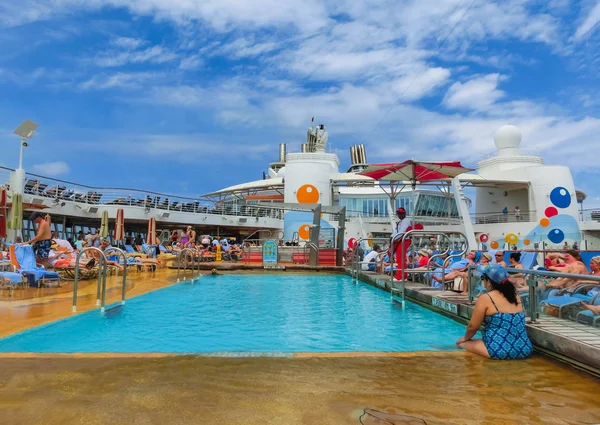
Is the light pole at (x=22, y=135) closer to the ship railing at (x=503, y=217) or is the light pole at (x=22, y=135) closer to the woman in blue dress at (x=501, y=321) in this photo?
the woman in blue dress at (x=501, y=321)

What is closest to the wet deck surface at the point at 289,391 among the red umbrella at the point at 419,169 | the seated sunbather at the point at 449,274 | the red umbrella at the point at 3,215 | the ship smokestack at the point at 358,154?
the seated sunbather at the point at 449,274

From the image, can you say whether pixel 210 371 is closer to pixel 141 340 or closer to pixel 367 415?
pixel 367 415

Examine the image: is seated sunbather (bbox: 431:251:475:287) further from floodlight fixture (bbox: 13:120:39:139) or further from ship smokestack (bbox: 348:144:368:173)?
ship smokestack (bbox: 348:144:368:173)

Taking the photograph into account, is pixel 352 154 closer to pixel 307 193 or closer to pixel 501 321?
pixel 307 193

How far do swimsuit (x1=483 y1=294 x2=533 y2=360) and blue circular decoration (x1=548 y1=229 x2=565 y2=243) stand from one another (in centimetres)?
2757

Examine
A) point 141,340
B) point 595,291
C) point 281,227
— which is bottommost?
point 141,340

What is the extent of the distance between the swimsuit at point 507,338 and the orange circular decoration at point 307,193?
2615 centimetres

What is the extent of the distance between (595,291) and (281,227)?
29.5 metres

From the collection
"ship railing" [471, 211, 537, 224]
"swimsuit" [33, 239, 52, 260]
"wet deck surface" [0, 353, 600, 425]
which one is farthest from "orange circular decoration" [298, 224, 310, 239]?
"wet deck surface" [0, 353, 600, 425]

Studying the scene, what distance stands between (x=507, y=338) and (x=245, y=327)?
8.99 feet

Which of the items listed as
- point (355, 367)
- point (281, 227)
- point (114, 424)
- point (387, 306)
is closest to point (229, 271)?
point (387, 306)

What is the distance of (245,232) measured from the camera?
1329 inches

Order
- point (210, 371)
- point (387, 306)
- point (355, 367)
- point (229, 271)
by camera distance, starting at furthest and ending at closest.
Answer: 1. point (229, 271)
2. point (387, 306)
3. point (355, 367)
4. point (210, 371)

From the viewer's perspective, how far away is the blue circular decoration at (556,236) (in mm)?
26984
